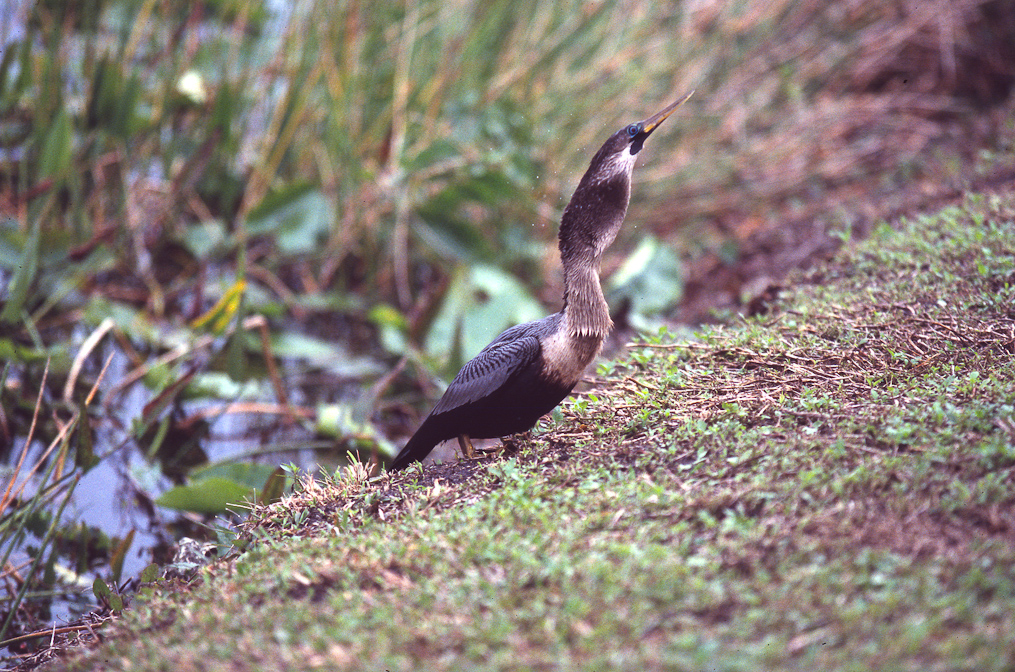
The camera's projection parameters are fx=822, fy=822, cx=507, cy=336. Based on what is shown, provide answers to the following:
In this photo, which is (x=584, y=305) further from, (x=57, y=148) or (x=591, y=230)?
(x=57, y=148)

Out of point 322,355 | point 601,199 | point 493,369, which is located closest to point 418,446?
point 493,369

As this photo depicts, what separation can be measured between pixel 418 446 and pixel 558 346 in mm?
643

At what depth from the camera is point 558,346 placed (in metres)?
2.60

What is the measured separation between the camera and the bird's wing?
261 centimetres

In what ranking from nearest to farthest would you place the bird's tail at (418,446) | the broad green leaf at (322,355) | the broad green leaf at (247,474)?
the bird's tail at (418,446), the broad green leaf at (247,474), the broad green leaf at (322,355)

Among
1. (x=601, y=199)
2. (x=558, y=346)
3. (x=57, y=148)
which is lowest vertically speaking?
(x=558, y=346)

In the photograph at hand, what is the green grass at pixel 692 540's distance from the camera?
62.8 inches

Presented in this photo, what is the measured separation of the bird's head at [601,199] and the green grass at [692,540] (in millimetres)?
505

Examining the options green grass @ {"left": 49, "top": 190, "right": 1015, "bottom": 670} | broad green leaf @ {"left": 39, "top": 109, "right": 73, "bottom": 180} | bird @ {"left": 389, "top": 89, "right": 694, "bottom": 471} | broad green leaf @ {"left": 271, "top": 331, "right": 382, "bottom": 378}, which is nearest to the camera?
green grass @ {"left": 49, "top": 190, "right": 1015, "bottom": 670}

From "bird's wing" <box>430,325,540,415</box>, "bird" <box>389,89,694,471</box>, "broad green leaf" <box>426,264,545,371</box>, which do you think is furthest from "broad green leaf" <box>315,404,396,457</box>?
"bird's wing" <box>430,325,540,415</box>

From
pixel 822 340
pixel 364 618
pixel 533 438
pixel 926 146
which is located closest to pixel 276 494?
pixel 533 438

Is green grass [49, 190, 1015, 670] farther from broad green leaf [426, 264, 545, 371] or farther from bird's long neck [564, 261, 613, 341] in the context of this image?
broad green leaf [426, 264, 545, 371]

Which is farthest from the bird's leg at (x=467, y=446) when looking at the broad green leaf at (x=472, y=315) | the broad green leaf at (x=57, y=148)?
the broad green leaf at (x=57, y=148)

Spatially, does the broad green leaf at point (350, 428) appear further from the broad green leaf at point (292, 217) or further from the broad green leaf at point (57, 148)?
the broad green leaf at point (57, 148)
